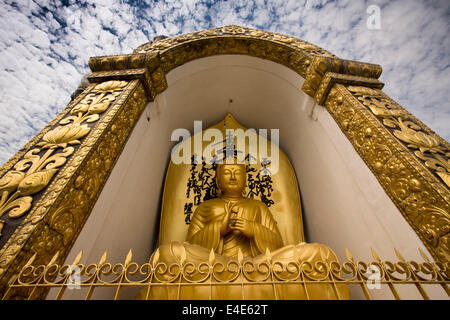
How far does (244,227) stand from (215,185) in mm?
1180

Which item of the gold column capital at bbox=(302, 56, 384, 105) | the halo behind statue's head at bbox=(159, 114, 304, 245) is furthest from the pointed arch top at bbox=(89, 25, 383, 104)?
the halo behind statue's head at bbox=(159, 114, 304, 245)

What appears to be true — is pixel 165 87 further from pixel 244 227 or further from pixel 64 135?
pixel 244 227

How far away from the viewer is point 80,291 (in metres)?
1.40

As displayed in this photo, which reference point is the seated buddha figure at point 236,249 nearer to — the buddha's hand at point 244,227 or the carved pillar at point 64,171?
the buddha's hand at point 244,227

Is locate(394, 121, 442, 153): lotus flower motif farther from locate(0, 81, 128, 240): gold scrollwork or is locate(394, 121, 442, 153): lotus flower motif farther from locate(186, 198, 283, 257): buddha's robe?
locate(0, 81, 128, 240): gold scrollwork

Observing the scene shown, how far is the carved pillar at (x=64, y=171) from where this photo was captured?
106 centimetres

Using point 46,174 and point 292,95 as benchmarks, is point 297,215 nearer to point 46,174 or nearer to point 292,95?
point 292,95

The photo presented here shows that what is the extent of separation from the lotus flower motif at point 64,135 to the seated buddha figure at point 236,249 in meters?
0.97

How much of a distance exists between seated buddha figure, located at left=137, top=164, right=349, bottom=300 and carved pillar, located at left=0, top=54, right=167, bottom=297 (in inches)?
20.7

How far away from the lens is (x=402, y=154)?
60.7 inches

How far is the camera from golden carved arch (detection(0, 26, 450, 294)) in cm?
118

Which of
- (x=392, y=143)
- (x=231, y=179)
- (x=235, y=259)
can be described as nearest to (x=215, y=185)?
Answer: (x=231, y=179)
